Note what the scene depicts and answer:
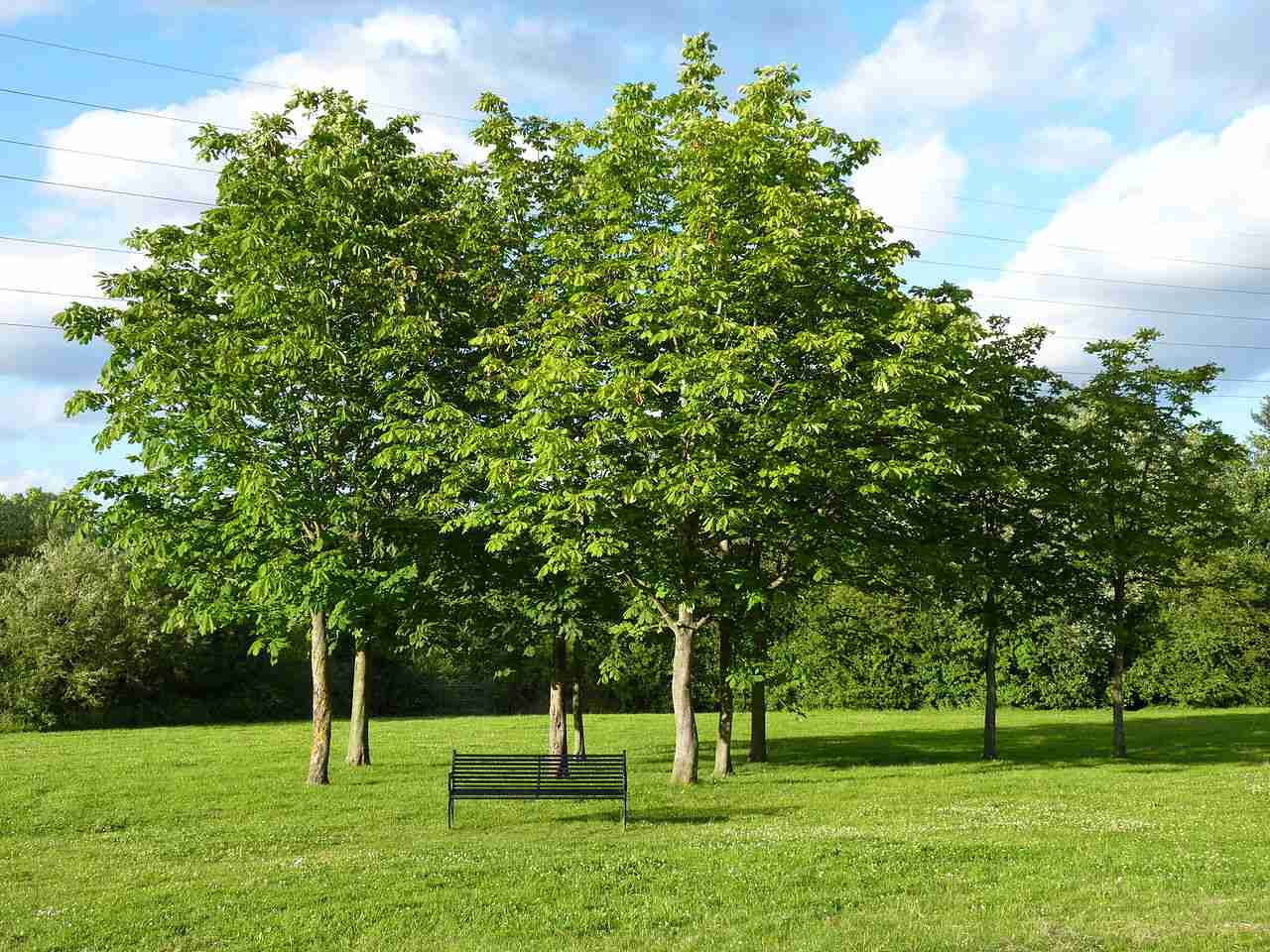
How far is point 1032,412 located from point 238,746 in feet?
72.9

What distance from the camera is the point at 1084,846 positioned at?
44.5 ft

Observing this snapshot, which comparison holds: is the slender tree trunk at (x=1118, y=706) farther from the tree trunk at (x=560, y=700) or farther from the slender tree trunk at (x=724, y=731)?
the tree trunk at (x=560, y=700)

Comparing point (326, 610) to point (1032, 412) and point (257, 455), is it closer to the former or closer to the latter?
Answer: point (257, 455)

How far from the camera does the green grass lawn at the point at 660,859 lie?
32.9 feet

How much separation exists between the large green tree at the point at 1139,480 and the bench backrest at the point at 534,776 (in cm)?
1419

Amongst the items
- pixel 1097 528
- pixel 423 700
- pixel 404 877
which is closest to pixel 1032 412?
pixel 1097 528

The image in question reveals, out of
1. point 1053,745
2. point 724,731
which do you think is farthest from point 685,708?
point 1053,745

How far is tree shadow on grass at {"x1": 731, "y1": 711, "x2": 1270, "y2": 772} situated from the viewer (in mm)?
25609

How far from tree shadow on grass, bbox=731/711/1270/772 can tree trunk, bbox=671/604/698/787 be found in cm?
458

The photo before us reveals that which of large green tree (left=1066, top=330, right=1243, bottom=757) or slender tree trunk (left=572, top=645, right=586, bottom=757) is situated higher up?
large green tree (left=1066, top=330, right=1243, bottom=757)

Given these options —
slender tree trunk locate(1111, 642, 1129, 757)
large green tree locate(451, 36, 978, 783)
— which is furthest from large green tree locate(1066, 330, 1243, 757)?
large green tree locate(451, 36, 978, 783)

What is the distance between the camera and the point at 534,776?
16.5 m

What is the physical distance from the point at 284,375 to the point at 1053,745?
71.0 ft

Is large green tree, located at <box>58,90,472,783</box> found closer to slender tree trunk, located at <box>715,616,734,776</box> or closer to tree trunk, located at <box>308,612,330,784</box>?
tree trunk, located at <box>308,612,330,784</box>
